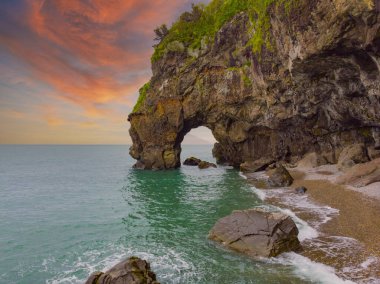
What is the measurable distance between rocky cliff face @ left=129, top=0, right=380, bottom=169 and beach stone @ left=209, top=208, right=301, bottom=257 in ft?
44.5

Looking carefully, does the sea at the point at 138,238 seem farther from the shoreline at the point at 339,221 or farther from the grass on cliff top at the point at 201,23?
the grass on cliff top at the point at 201,23

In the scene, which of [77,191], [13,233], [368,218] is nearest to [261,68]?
[368,218]

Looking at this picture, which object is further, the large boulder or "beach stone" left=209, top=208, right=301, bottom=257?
the large boulder

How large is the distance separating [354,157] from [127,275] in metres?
34.2

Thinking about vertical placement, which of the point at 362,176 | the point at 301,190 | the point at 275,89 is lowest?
the point at 301,190

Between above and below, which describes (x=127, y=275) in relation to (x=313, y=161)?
below

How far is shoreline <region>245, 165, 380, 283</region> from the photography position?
1535 centimetres

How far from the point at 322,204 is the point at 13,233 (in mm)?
26749

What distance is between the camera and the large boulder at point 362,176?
29.5m

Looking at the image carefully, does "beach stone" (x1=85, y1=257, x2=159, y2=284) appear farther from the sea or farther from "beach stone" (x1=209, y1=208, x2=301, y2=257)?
"beach stone" (x1=209, y1=208, x2=301, y2=257)

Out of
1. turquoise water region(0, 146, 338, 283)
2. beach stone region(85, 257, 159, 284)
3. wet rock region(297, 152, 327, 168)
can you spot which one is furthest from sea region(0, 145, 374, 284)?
wet rock region(297, 152, 327, 168)

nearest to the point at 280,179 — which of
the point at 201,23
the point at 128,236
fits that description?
the point at 128,236

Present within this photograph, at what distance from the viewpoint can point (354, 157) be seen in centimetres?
3741

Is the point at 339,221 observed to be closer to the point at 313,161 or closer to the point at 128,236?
the point at 128,236
